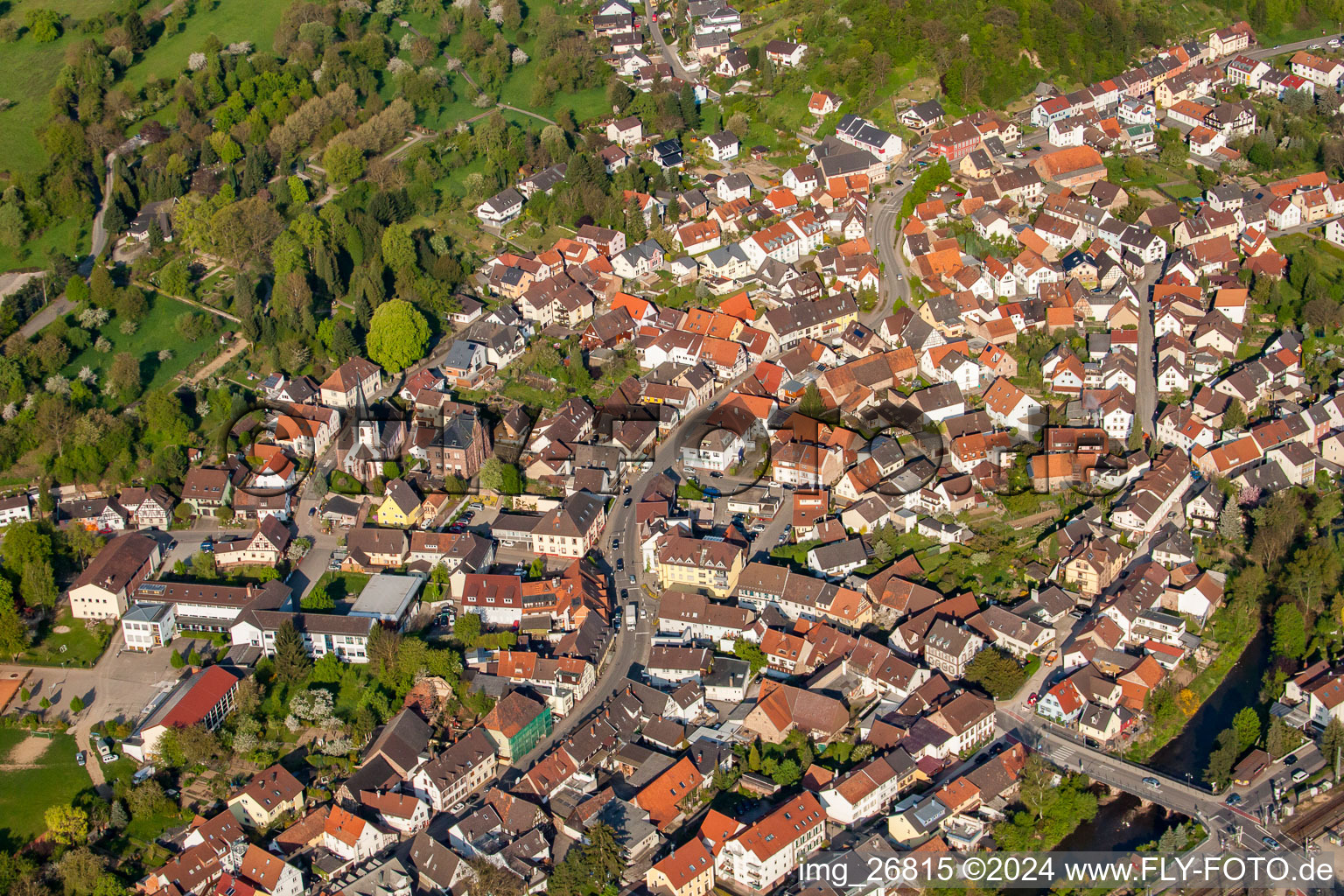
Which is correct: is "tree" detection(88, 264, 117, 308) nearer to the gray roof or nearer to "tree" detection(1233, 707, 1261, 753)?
the gray roof

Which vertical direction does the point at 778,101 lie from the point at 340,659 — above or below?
above

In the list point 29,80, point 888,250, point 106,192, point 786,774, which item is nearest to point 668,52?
point 888,250

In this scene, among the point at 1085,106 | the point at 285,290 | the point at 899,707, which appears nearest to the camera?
the point at 899,707

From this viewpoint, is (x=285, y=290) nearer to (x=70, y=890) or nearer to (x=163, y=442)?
(x=163, y=442)

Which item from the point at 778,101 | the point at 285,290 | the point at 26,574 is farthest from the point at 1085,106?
the point at 26,574

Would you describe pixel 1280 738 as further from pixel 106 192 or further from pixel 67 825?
pixel 106 192

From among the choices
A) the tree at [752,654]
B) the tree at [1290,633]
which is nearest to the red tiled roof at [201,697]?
the tree at [752,654]

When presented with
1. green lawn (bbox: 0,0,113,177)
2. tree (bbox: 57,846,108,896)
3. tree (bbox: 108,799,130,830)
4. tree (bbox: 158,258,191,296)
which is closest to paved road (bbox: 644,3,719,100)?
tree (bbox: 158,258,191,296)
